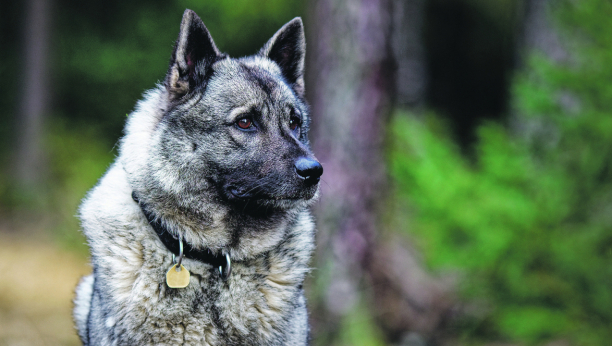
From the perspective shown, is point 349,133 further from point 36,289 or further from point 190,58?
point 36,289

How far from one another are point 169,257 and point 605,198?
4.02 metres

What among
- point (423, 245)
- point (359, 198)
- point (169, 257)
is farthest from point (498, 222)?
point (169, 257)

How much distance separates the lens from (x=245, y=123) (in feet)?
9.30

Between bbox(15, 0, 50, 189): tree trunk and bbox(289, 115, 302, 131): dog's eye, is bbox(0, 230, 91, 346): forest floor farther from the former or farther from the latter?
bbox(289, 115, 302, 131): dog's eye

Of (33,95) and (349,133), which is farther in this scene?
(33,95)

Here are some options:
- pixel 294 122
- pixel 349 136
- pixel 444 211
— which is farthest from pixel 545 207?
pixel 294 122

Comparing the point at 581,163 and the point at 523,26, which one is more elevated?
the point at 523,26

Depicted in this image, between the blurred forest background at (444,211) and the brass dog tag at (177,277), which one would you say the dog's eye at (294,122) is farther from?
the blurred forest background at (444,211)

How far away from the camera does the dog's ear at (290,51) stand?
3246 mm

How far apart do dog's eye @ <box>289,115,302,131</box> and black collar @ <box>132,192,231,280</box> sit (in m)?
0.90

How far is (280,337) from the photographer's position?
2695 mm

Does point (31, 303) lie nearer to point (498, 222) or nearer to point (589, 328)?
point (498, 222)

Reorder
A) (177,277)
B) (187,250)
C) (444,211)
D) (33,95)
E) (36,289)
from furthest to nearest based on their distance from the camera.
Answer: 1. (33,95)
2. (36,289)
3. (444,211)
4. (187,250)
5. (177,277)

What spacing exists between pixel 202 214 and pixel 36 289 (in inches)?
201
